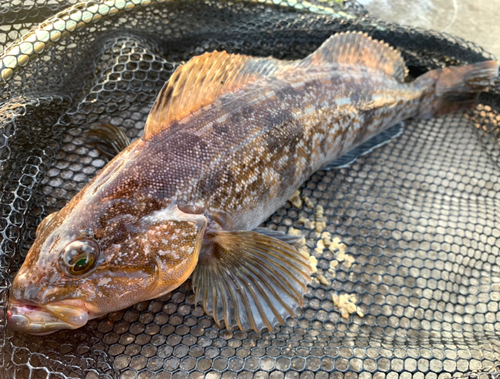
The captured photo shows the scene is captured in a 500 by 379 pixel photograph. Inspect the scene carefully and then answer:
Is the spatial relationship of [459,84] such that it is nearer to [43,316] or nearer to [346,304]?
[346,304]

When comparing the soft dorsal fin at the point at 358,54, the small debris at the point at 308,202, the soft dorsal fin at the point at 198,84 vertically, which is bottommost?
the small debris at the point at 308,202

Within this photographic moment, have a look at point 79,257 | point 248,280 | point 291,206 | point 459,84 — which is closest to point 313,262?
point 291,206

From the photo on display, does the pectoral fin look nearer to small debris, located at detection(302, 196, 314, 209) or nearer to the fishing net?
the fishing net

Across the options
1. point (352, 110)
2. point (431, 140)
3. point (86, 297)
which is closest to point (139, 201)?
point (86, 297)

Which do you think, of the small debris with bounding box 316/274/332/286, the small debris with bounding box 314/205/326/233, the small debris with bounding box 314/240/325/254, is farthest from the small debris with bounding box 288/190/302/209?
the small debris with bounding box 316/274/332/286

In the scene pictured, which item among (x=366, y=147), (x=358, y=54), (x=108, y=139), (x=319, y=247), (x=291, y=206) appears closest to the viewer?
(x=108, y=139)

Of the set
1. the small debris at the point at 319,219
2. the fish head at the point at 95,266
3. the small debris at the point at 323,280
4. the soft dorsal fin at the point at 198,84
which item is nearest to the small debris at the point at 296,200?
the small debris at the point at 319,219

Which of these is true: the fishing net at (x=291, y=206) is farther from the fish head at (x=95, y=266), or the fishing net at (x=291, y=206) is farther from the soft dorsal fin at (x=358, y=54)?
the soft dorsal fin at (x=358, y=54)
